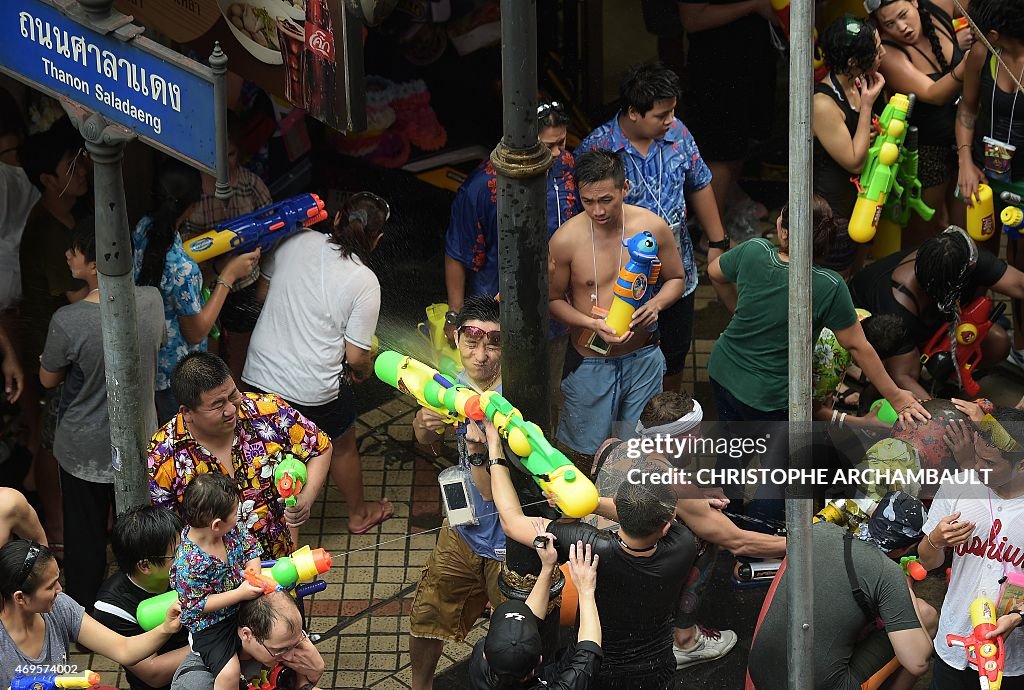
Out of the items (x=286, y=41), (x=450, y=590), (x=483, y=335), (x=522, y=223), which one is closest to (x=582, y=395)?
(x=483, y=335)

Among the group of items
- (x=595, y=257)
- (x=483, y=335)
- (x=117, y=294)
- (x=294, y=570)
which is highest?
(x=117, y=294)

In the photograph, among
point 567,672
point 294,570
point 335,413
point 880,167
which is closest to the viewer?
point 567,672

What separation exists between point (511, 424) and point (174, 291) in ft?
8.01

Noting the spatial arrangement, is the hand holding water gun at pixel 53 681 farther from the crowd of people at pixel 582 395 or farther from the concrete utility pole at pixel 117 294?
the concrete utility pole at pixel 117 294

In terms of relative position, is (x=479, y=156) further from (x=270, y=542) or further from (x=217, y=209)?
(x=270, y=542)

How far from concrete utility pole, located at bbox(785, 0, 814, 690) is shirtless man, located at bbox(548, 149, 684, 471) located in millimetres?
1597

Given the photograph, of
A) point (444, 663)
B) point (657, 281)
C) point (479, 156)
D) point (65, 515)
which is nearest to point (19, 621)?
point (65, 515)

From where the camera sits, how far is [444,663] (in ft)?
21.2

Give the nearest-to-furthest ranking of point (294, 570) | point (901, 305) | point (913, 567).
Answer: point (294, 570)
point (913, 567)
point (901, 305)

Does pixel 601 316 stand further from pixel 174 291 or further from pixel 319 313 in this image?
pixel 174 291

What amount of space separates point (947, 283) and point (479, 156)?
3315 mm

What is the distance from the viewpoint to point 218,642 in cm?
505

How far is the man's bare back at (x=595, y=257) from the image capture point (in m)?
6.64

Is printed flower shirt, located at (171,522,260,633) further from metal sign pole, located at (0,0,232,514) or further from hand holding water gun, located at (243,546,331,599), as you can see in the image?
metal sign pole, located at (0,0,232,514)
